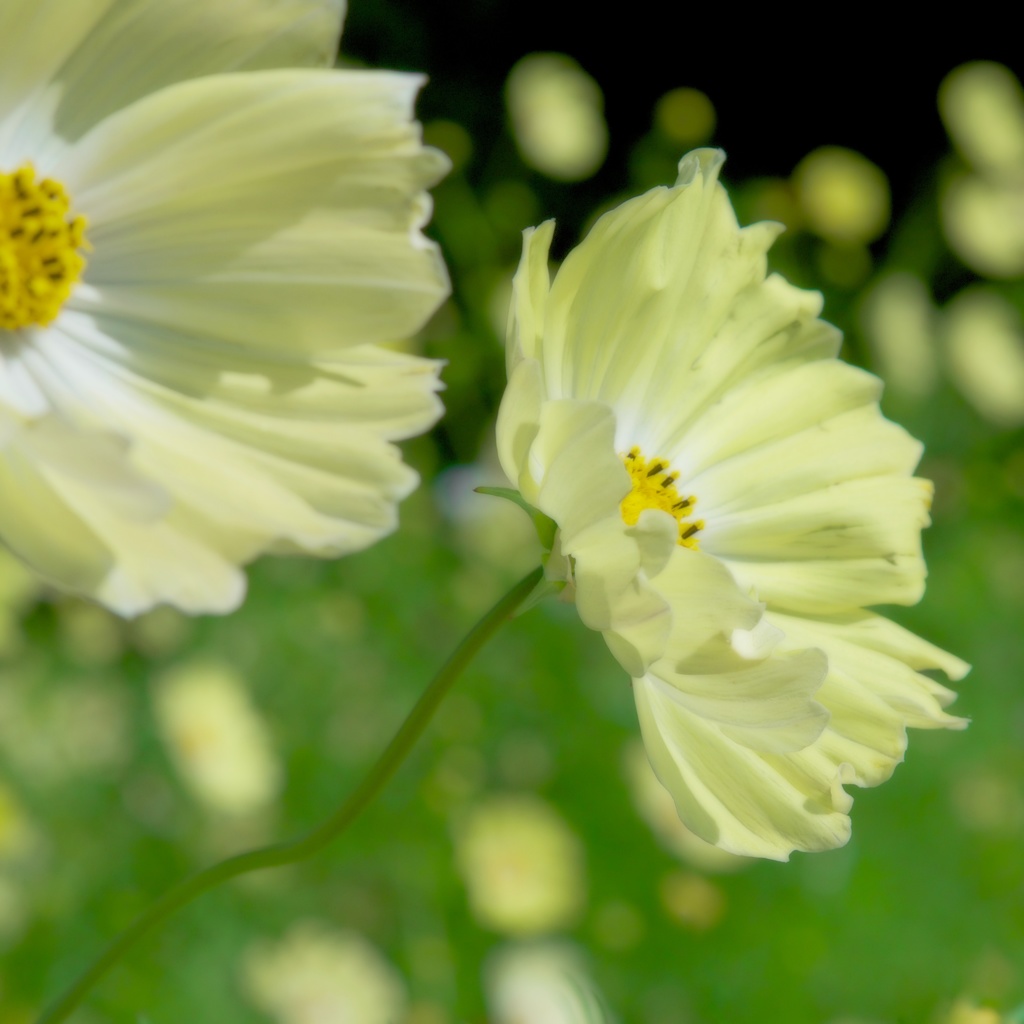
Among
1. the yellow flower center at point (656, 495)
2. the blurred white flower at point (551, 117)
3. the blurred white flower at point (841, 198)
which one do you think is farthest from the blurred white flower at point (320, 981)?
the blurred white flower at point (841, 198)

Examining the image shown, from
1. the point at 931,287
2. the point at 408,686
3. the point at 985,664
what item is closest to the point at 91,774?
the point at 408,686

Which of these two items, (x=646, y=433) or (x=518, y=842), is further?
(x=518, y=842)

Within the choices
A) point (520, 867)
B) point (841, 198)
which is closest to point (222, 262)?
point (520, 867)

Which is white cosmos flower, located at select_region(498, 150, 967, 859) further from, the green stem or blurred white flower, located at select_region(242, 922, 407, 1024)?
blurred white flower, located at select_region(242, 922, 407, 1024)

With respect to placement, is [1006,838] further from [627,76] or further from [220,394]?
[627,76]

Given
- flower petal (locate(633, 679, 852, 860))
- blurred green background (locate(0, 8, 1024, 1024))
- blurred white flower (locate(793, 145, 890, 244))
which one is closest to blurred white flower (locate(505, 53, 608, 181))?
blurred green background (locate(0, 8, 1024, 1024))

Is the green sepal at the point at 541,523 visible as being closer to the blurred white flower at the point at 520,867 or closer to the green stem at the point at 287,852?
the green stem at the point at 287,852

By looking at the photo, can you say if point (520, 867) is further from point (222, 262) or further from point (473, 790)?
point (222, 262)
